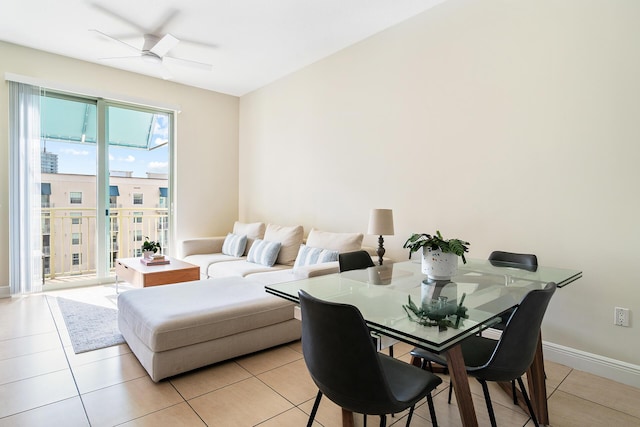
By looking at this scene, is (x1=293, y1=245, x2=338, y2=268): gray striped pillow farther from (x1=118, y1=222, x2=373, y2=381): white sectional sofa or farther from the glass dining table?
the glass dining table

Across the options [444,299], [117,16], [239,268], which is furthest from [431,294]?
[117,16]

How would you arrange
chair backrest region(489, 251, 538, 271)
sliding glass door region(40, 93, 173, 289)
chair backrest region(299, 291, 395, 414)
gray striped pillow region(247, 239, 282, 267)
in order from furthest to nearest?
1. sliding glass door region(40, 93, 173, 289)
2. gray striped pillow region(247, 239, 282, 267)
3. chair backrest region(489, 251, 538, 271)
4. chair backrest region(299, 291, 395, 414)

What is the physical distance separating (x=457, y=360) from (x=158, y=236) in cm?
519

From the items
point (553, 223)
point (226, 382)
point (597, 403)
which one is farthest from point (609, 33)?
point (226, 382)

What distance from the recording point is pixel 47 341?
2785mm

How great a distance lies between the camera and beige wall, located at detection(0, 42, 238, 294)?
400 centimetres

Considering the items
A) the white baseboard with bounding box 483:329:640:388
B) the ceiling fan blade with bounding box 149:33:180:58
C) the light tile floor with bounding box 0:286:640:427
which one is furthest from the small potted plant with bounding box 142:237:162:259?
the white baseboard with bounding box 483:329:640:388

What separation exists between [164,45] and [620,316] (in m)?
4.39

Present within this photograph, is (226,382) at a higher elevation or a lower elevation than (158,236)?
lower

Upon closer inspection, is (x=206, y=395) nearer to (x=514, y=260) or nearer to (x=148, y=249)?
(x=514, y=260)

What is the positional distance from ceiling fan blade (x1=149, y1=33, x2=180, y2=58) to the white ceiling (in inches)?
7.3

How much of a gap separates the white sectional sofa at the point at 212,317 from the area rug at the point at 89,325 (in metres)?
0.18

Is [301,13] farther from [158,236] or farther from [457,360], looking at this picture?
[158,236]

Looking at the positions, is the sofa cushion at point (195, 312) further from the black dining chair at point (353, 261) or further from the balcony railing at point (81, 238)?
the balcony railing at point (81, 238)
